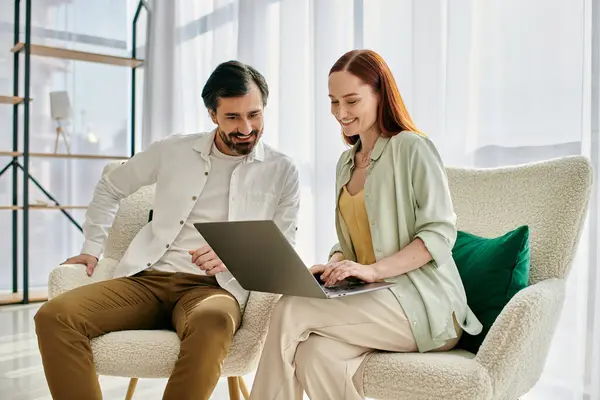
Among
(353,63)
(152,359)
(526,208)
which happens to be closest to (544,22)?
(526,208)

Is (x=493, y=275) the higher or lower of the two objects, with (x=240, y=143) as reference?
lower

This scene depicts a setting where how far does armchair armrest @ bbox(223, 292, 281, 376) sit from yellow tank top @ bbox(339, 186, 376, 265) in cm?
26

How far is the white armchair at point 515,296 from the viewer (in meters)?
1.39

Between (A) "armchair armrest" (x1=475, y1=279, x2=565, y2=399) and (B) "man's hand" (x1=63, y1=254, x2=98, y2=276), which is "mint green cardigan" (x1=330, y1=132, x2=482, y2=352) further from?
(B) "man's hand" (x1=63, y1=254, x2=98, y2=276)

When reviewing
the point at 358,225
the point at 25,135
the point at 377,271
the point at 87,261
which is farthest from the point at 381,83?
the point at 25,135

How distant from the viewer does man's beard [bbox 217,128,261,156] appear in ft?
6.74

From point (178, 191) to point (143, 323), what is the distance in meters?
0.42

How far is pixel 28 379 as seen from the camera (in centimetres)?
283

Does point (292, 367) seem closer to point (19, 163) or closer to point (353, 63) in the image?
point (353, 63)

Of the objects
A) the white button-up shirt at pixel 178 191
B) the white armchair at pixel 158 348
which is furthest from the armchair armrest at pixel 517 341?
the white button-up shirt at pixel 178 191

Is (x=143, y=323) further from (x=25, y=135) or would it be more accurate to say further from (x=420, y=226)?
(x=25, y=135)

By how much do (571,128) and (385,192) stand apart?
2.48ft

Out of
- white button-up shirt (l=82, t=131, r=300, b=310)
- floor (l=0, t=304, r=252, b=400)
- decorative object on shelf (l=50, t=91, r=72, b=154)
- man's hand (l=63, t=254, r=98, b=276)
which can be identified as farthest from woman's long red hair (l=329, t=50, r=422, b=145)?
decorative object on shelf (l=50, t=91, r=72, b=154)

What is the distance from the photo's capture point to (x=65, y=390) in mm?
1633
